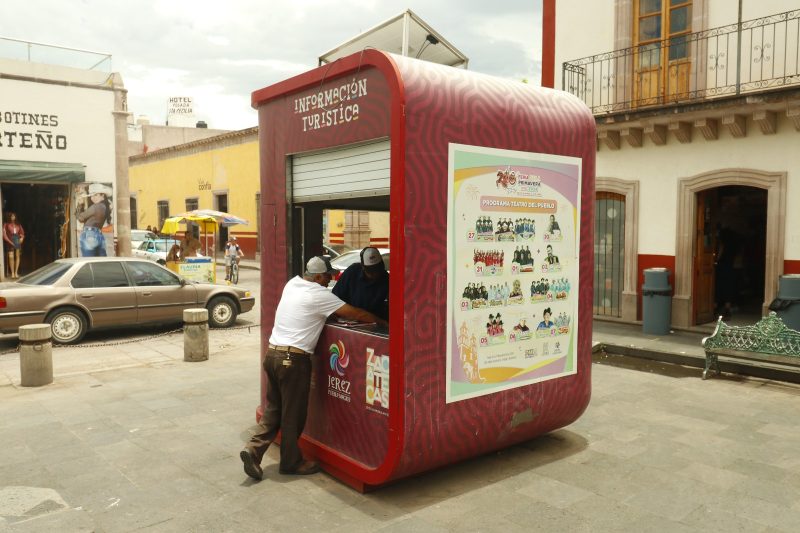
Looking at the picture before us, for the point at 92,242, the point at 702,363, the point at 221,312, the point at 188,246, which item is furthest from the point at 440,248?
the point at 92,242

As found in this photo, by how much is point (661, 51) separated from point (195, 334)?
9.58 metres

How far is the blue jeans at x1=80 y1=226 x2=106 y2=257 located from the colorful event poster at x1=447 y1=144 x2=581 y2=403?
1570 cm

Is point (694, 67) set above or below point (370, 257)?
above

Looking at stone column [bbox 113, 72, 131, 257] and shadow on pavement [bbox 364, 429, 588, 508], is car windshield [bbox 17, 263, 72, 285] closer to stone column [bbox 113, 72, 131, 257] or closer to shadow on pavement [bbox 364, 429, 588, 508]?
stone column [bbox 113, 72, 131, 257]

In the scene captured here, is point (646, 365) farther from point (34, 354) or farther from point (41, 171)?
point (41, 171)

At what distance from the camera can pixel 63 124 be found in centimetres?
1752

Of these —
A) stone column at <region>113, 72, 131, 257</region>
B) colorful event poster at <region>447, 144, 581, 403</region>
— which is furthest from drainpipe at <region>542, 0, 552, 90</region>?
stone column at <region>113, 72, 131, 257</region>

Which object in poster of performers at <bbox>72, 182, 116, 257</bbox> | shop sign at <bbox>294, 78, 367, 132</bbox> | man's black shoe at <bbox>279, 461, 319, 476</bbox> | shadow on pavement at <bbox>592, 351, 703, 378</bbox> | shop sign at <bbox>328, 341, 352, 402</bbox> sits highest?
shop sign at <bbox>294, 78, 367, 132</bbox>

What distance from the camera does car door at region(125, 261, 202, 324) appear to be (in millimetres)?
11867

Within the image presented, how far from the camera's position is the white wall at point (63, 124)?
16688 mm

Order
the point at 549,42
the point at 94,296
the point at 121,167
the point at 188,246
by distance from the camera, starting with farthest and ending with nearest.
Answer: the point at 121,167
the point at 188,246
the point at 549,42
the point at 94,296

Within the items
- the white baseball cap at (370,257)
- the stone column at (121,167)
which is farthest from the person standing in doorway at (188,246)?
the white baseball cap at (370,257)

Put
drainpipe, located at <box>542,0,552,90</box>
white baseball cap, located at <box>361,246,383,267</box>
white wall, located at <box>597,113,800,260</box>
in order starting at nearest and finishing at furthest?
1. white baseball cap, located at <box>361,246,383,267</box>
2. white wall, located at <box>597,113,800,260</box>
3. drainpipe, located at <box>542,0,552,90</box>

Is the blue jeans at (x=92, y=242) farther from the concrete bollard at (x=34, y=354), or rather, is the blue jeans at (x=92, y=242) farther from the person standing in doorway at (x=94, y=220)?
the concrete bollard at (x=34, y=354)
